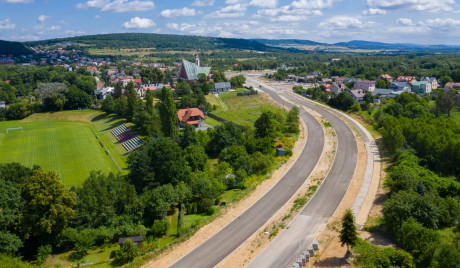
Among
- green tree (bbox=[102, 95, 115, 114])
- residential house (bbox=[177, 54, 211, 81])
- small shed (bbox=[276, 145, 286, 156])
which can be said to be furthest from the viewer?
residential house (bbox=[177, 54, 211, 81])

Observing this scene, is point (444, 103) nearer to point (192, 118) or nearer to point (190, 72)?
point (192, 118)

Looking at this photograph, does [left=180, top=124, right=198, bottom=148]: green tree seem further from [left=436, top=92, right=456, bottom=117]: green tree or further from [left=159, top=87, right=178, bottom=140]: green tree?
[left=436, top=92, right=456, bottom=117]: green tree

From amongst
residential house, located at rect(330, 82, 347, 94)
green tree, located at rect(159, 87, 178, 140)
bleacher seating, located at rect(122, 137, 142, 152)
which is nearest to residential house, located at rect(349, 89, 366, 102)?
residential house, located at rect(330, 82, 347, 94)

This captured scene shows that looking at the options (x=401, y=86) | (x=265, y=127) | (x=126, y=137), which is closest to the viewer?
(x=265, y=127)

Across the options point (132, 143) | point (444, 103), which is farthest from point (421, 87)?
point (132, 143)

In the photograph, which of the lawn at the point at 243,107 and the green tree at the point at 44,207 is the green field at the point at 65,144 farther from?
the lawn at the point at 243,107

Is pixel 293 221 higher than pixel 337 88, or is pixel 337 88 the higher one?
pixel 337 88
